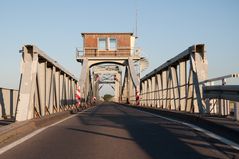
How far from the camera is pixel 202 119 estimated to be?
41.6 feet

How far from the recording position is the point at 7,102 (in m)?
20.7

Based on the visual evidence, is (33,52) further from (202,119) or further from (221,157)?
(221,157)

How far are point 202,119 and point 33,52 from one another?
5617 mm

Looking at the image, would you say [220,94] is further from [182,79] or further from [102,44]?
[102,44]

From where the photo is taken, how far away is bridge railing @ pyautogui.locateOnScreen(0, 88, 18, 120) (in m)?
18.9

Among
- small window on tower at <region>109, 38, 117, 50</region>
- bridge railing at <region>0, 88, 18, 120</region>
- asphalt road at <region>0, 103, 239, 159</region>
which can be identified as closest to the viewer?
asphalt road at <region>0, 103, 239, 159</region>

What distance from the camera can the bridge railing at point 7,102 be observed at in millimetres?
18922

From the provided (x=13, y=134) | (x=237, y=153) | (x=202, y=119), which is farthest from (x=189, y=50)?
(x=237, y=153)

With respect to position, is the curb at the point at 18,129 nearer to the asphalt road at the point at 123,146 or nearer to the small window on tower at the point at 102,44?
the asphalt road at the point at 123,146

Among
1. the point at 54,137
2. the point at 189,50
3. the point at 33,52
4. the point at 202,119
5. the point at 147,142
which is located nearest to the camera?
the point at 147,142

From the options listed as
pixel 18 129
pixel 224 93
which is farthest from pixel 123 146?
pixel 224 93

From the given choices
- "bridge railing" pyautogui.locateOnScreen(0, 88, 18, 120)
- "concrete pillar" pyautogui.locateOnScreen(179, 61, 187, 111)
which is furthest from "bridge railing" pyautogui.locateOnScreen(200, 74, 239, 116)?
"bridge railing" pyautogui.locateOnScreen(0, 88, 18, 120)

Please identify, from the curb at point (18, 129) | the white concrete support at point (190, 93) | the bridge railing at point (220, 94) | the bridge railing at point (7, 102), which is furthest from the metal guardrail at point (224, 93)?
the bridge railing at point (7, 102)

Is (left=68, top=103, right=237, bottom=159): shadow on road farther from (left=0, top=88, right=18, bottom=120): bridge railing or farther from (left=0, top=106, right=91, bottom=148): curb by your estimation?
(left=0, top=88, right=18, bottom=120): bridge railing
